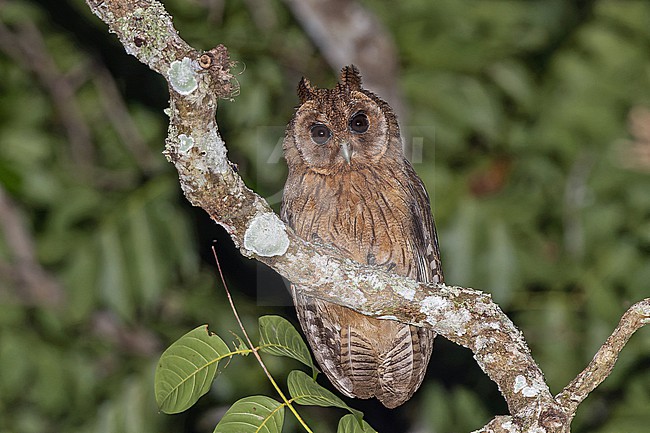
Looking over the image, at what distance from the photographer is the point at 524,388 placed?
6.04ft

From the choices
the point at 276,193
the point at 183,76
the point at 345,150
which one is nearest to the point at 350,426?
the point at 183,76

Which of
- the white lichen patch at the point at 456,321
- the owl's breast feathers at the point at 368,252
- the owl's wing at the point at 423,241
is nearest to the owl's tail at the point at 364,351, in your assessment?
the owl's breast feathers at the point at 368,252

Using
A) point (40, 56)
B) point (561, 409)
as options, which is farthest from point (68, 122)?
point (561, 409)

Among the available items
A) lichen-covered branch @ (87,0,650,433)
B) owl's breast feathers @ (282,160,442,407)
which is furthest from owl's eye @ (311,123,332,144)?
lichen-covered branch @ (87,0,650,433)

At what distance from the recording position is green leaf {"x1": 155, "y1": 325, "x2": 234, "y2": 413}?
1.76 metres

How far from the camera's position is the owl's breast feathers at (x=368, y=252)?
8.30ft

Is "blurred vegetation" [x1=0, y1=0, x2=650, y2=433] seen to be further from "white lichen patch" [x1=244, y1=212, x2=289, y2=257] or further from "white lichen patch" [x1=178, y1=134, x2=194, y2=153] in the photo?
"white lichen patch" [x1=178, y1=134, x2=194, y2=153]

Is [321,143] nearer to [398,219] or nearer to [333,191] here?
[333,191]

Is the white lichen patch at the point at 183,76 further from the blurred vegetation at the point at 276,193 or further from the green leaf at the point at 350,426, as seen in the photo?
the blurred vegetation at the point at 276,193

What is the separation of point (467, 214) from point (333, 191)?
143 cm

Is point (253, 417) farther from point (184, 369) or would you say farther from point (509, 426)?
point (509, 426)

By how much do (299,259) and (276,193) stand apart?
1.85m

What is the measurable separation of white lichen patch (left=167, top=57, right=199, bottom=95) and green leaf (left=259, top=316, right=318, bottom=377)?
504 millimetres

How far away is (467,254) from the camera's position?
380 centimetres
